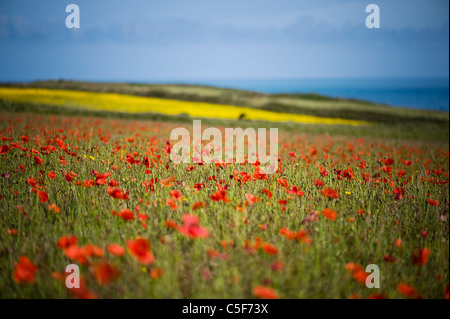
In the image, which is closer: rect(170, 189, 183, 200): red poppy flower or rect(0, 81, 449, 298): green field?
rect(0, 81, 449, 298): green field

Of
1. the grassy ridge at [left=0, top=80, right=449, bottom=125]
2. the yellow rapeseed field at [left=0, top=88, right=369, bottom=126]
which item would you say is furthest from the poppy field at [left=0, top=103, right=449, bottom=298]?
the grassy ridge at [left=0, top=80, right=449, bottom=125]

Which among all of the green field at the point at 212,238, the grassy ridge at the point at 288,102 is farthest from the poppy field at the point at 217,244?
the grassy ridge at the point at 288,102

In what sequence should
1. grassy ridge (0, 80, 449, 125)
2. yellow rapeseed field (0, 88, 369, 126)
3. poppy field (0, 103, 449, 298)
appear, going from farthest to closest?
grassy ridge (0, 80, 449, 125)
yellow rapeseed field (0, 88, 369, 126)
poppy field (0, 103, 449, 298)

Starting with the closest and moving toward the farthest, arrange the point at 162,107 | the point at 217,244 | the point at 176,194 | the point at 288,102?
the point at 217,244, the point at 176,194, the point at 162,107, the point at 288,102

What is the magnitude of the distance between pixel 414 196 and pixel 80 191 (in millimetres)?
3288

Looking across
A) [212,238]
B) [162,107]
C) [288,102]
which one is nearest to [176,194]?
[212,238]

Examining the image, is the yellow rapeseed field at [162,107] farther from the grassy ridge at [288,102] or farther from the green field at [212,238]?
the green field at [212,238]

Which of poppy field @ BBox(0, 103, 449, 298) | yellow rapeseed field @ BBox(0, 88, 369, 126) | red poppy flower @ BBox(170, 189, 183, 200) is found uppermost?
yellow rapeseed field @ BBox(0, 88, 369, 126)

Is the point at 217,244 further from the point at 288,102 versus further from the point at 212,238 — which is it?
the point at 288,102

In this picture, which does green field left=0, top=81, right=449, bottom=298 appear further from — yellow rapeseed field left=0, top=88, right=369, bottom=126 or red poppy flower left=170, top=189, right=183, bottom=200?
yellow rapeseed field left=0, top=88, right=369, bottom=126

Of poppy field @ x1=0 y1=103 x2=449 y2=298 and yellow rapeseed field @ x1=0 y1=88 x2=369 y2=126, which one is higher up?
yellow rapeseed field @ x1=0 y1=88 x2=369 y2=126

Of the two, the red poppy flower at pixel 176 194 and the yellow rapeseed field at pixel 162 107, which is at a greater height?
the yellow rapeseed field at pixel 162 107
